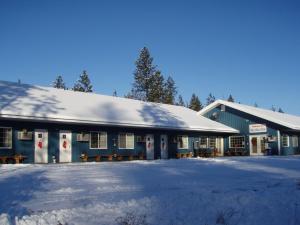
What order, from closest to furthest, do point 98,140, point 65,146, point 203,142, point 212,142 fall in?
point 65,146 → point 98,140 → point 203,142 → point 212,142

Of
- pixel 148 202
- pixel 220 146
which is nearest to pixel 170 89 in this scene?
pixel 220 146

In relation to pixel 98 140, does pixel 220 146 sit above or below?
below

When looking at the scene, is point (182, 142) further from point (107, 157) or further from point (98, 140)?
point (98, 140)

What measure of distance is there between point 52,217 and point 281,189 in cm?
602

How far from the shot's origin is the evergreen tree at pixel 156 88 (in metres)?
66.6

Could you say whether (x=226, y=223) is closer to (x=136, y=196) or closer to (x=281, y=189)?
(x=136, y=196)

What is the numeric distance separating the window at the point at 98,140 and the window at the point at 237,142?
1462 cm

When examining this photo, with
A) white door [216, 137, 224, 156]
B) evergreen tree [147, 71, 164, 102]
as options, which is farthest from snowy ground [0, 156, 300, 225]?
evergreen tree [147, 71, 164, 102]

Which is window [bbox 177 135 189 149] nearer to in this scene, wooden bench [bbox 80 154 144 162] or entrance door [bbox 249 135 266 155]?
wooden bench [bbox 80 154 144 162]

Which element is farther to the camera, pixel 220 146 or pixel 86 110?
pixel 220 146

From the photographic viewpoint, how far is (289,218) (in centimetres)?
776

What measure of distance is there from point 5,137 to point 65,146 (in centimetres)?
361

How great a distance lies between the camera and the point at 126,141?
2695 centimetres

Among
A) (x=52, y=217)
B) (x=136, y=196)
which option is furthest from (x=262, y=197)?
(x=52, y=217)
